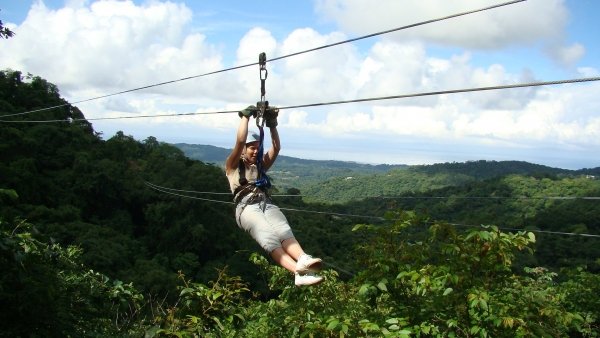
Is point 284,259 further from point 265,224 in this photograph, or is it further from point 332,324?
point 332,324

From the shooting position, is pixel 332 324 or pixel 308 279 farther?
pixel 308 279

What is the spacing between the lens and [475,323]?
308 cm

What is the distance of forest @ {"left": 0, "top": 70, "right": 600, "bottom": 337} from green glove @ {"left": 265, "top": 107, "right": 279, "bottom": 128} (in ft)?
3.70

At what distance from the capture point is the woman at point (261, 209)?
3.82m

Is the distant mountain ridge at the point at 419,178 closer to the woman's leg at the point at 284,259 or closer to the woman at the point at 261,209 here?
the woman at the point at 261,209

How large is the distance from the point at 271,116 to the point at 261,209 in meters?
0.81

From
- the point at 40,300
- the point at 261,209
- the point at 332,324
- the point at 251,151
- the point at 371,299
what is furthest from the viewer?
the point at 251,151

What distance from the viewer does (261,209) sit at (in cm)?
418

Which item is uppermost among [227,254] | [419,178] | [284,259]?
[284,259]

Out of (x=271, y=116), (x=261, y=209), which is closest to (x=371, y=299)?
(x=261, y=209)

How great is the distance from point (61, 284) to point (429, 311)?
313 cm

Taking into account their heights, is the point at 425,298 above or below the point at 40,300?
above

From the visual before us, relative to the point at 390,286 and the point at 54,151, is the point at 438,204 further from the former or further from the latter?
the point at 390,286

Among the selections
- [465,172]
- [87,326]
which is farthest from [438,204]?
[465,172]
